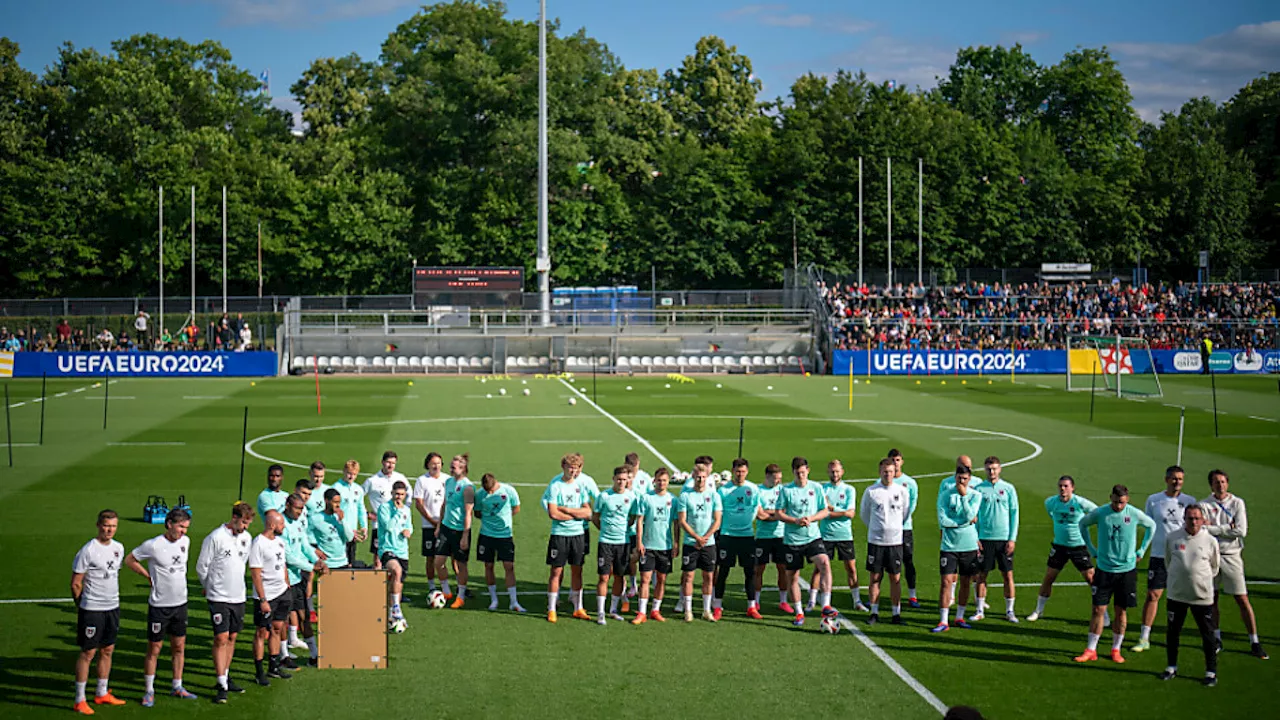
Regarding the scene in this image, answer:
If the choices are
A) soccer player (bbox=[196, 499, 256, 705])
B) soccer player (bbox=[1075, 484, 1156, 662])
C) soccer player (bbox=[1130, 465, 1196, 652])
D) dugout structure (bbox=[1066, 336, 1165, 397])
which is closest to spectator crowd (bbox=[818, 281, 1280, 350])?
dugout structure (bbox=[1066, 336, 1165, 397])

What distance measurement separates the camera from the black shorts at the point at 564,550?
14.9m

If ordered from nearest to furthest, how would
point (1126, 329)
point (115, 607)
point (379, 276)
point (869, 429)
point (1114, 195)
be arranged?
1. point (115, 607)
2. point (869, 429)
3. point (1126, 329)
4. point (379, 276)
5. point (1114, 195)

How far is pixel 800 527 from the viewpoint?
14953 mm

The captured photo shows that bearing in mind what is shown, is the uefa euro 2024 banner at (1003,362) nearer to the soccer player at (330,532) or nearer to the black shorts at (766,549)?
the black shorts at (766,549)

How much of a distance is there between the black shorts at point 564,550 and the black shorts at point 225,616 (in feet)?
12.8

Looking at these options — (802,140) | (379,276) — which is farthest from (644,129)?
(379,276)

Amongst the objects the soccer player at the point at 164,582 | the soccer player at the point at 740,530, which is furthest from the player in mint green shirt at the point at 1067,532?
the soccer player at the point at 164,582

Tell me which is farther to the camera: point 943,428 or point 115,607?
point 943,428

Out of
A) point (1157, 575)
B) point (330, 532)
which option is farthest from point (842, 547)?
point (330, 532)

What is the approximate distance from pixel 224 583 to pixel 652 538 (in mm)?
4987

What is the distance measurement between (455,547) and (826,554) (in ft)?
14.8

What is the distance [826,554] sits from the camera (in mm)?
15000

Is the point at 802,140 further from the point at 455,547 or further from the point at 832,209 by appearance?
the point at 455,547

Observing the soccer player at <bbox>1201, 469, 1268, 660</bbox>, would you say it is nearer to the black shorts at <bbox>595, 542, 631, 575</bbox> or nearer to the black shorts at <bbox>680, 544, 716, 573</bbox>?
the black shorts at <bbox>680, 544, 716, 573</bbox>
